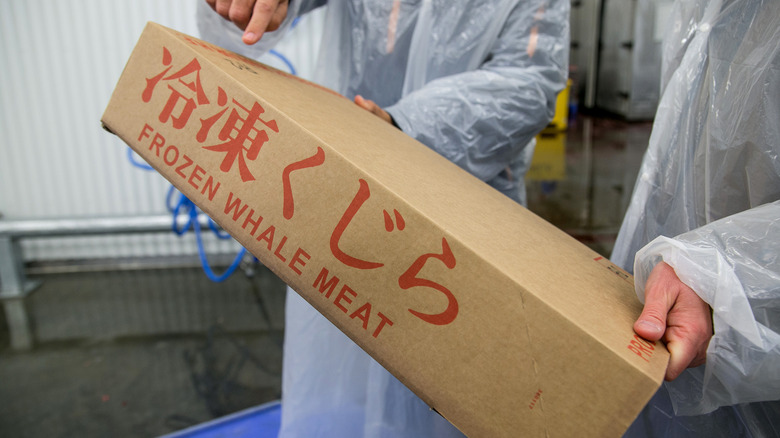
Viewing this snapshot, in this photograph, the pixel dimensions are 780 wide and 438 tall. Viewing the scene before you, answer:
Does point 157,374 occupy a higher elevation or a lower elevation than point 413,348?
lower

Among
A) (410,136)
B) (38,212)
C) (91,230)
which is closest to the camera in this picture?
(410,136)

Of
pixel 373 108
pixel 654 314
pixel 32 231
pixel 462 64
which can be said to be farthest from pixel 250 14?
pixel 32 231

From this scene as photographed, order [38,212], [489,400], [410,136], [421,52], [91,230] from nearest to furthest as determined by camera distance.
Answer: [489,400] → [410,136] → [421,52] → [91,230] → [38,212]

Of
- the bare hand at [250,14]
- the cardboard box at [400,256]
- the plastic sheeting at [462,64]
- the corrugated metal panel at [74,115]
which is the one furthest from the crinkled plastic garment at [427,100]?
the corrugated metal panel at [74,115]

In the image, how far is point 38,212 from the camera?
2197 millimetres

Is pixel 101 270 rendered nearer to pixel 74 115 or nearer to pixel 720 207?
pixel 74 115

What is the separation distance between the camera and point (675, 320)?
46 cm

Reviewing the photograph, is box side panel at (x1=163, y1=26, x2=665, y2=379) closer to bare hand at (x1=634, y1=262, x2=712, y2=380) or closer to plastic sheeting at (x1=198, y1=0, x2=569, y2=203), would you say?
bare hand at (x1=634, y1=262, x2=712, y2=380)

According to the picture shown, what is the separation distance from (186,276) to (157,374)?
70 centimetres

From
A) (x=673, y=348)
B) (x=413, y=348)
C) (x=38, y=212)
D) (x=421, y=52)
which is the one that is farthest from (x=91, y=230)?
(x=673, y=348)

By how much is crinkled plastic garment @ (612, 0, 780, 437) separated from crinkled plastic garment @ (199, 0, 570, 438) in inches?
8.0

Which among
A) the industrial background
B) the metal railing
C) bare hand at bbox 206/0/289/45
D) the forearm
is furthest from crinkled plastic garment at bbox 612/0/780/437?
the metal railing

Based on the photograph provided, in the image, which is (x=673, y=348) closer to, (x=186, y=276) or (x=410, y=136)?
(x=410, y=136)

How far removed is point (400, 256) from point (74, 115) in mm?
2148
